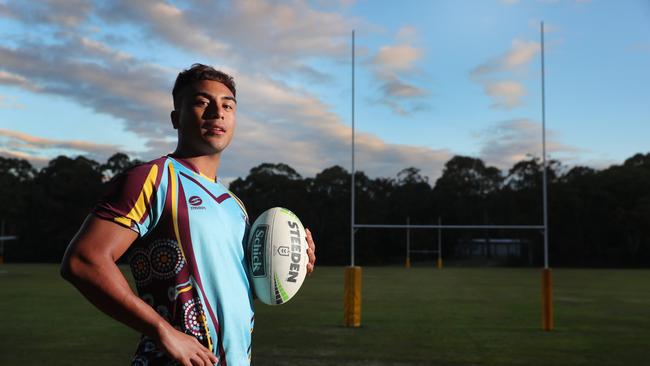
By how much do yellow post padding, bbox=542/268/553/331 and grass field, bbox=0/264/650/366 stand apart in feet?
0.69

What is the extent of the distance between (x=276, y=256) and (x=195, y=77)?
0.69 metres

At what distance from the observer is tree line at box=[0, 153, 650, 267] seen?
4231 cm

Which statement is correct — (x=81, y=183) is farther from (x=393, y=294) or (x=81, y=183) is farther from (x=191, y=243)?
(x=191, y=243)

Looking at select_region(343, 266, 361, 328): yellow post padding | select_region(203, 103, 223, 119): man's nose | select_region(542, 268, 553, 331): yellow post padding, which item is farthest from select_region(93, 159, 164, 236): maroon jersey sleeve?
select_region(542, 268, 553, 331): yellow post padding

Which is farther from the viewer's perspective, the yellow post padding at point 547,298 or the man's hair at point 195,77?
the yellow post padding at point 547,298

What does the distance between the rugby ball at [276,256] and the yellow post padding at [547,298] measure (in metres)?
7.37

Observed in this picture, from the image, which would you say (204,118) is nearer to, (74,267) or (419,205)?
(74,267)

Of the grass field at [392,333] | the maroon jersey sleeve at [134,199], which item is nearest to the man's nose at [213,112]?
the maroon jersey sleeve at [134,199]

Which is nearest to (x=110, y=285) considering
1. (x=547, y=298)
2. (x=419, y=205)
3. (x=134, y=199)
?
(x=134, y=199)

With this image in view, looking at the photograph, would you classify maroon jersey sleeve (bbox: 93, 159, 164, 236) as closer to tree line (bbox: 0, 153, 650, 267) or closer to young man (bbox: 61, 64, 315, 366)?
young man (bbox: 61, 64, 315, 366)

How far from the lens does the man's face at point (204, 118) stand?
6.31 ft

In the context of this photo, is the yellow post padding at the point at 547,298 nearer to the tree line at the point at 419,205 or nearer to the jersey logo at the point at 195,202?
the jersey logo at the point at 195,202

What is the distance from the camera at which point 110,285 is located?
156 cm

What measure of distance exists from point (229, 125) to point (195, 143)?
13 cm
